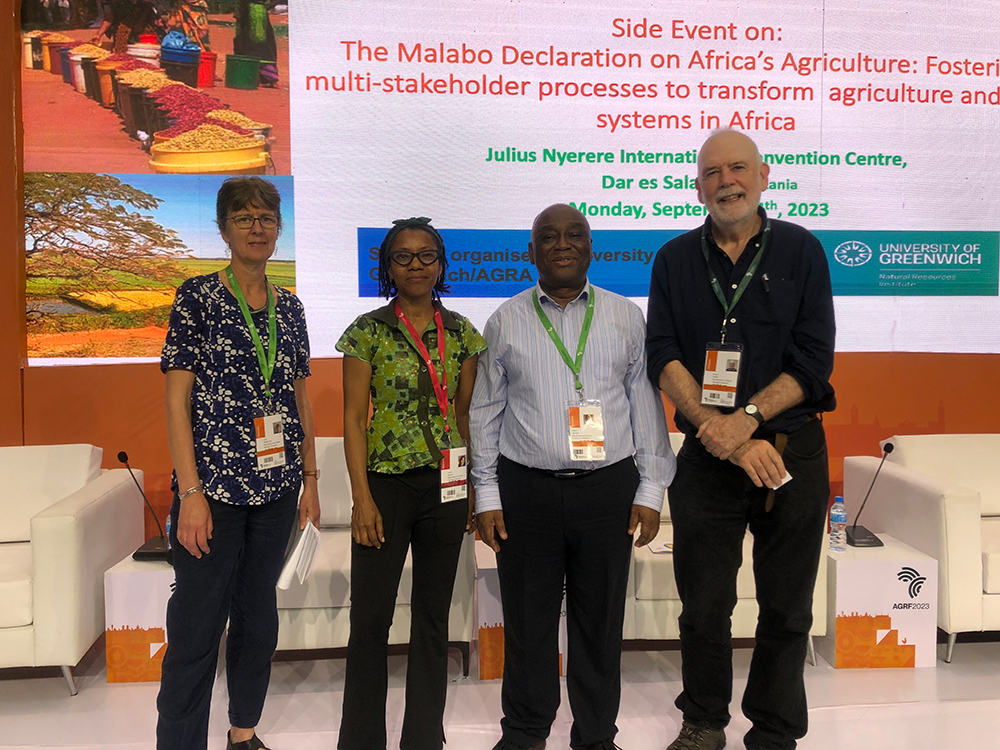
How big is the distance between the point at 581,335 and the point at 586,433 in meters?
0.28

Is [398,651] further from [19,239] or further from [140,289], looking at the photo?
[19,239]

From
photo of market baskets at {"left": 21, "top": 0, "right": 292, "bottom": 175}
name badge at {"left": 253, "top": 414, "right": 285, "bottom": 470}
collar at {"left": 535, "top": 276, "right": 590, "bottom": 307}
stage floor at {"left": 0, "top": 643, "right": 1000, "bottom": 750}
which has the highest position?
photo of market baskets at {"left": 21, "top": 0, "right": 292, "bottom": 175}

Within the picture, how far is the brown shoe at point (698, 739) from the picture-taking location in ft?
7.91

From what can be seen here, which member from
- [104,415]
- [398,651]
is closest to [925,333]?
[398,651]

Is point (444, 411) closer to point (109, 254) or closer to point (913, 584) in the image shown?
point (913, 584)

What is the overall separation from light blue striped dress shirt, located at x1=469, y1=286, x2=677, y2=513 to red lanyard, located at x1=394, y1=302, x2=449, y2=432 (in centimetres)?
13

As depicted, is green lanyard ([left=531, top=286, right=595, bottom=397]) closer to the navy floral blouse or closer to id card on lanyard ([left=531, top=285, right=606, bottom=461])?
id card on lanyard ([left=531, top=285, right=606, bottom=461])

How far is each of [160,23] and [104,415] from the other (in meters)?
1.84

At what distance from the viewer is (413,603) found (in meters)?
2.31

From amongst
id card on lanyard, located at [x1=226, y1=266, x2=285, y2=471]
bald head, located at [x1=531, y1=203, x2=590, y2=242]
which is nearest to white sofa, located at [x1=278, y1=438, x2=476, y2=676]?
id card on lanyard, located at [x1=226, y1=266, x2=285, y2=471]

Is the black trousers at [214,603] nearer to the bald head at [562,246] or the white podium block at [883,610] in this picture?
the bald head at [562,246]

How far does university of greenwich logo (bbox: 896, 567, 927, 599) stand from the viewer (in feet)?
10.5

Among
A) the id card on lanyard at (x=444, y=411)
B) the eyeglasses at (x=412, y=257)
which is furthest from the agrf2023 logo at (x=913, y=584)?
the eyeglasses at (x=412, y=257)

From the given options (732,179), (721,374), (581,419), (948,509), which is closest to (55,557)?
(581,419)
